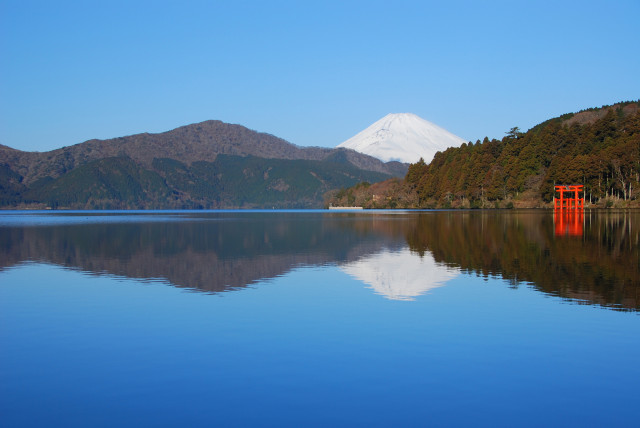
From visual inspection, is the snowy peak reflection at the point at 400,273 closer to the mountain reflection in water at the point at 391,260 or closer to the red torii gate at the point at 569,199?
the mountain reflection in water at the point at 391,260

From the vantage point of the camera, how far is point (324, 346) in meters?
11.4

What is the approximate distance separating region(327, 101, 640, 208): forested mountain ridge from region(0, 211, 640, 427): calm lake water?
94267mm

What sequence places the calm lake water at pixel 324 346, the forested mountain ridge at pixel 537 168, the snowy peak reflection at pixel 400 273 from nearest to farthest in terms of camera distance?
the calm lake water at pixel 324 346 → the snowy peak reflection at pixel 400 273 → the forested mountain ridge at pixel 537 168

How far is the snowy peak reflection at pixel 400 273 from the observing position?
721 inches

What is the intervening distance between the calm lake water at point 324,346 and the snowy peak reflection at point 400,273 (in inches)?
5.0

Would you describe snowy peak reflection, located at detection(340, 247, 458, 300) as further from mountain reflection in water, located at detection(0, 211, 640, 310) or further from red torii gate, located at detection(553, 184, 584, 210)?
red torii gate, located at detection(553, 184, 584, 210)

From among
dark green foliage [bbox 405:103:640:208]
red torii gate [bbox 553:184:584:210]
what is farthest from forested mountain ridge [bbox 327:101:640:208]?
red torii gate [bbox 553:184:584:210]

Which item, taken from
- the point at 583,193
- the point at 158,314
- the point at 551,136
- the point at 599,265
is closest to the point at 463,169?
the point at 551,136

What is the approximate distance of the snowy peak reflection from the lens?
60.1ft

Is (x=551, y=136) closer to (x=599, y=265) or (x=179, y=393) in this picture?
(x=599, y=265)

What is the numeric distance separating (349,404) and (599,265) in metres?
18.4

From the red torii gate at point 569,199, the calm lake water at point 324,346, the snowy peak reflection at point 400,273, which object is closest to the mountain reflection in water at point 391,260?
the snowy peak reflection at point 400,273

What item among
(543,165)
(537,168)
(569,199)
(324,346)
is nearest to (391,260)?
(324,346)

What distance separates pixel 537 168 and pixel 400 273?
121825 millimetres
